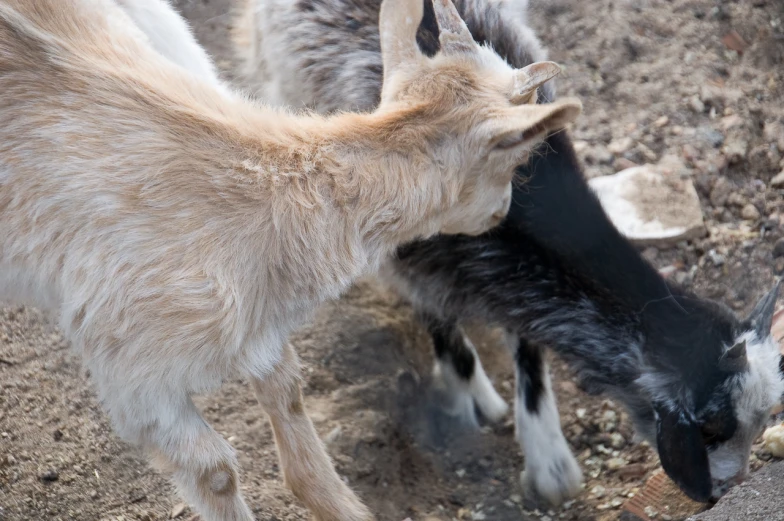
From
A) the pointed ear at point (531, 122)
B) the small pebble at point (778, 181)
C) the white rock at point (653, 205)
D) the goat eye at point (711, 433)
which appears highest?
the pointed ear at point (531, 122)

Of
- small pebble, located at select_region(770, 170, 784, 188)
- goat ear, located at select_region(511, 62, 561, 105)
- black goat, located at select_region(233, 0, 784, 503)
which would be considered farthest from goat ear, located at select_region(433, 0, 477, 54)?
small pebble, located at select_region(770, 170, 784, 188)

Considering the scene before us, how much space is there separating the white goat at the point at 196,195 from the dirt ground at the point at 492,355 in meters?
0.93

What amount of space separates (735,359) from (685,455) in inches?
17.5

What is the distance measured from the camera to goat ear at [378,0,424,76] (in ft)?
11.0

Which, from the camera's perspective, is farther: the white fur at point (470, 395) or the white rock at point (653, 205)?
the white rock at point (653, 205)

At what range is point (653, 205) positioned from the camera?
18.5 feet

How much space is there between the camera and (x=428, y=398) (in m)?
5.16

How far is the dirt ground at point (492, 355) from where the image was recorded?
159 inches

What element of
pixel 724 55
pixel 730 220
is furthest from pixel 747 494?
pixel 724 55

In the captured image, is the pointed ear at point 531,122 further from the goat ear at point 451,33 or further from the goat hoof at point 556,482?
the goat hoof at point 556,482

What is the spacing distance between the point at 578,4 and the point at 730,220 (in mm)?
2176

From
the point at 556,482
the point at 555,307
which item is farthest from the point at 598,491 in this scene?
the point at 555,307

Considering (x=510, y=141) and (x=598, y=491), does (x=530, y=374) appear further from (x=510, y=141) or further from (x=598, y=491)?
(x=510, y=141)

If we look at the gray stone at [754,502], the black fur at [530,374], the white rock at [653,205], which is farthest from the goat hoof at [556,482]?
the white rock at [653,205]
